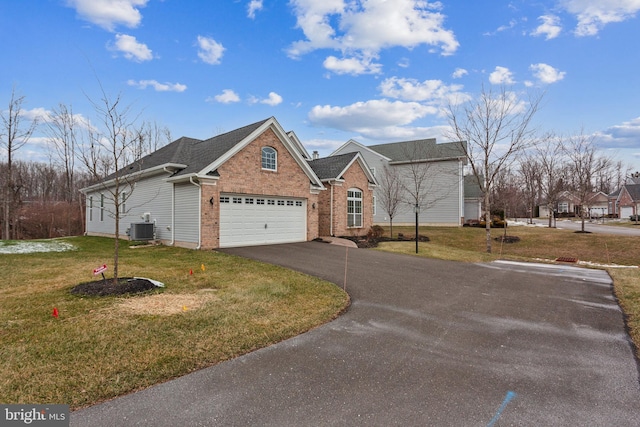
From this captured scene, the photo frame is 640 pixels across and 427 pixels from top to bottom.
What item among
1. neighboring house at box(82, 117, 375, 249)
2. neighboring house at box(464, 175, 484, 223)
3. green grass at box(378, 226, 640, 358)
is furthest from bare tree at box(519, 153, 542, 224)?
neighboring house at box(82, 117, 375, 249)

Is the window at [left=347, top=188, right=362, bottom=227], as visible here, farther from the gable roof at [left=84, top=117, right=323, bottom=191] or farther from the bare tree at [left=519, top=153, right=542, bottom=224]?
the bare tree at [left=519, top=153, right=542, bottom=224]

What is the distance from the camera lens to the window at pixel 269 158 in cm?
1561

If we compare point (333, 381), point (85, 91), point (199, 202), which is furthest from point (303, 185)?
point (333, 381)

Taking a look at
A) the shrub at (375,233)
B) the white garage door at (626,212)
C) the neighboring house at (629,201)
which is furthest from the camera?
the white garage door at (626,212)

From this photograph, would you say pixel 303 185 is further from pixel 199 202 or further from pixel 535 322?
pixel 535 322

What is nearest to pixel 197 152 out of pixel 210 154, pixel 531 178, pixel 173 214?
pixel 210 154

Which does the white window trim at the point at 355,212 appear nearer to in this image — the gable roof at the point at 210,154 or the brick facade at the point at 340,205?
the brick facade at the point at 340,205

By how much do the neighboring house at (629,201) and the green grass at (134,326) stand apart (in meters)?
59.1

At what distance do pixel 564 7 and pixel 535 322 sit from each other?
1208 cm

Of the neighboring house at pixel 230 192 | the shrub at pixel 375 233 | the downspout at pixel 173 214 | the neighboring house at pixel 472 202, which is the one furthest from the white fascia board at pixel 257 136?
the neighboring house at pixel 472 202

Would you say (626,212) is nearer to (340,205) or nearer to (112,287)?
(340,205)

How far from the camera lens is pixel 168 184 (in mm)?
15211

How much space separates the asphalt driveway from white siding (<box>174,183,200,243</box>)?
9.45m

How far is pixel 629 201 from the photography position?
48.7m
